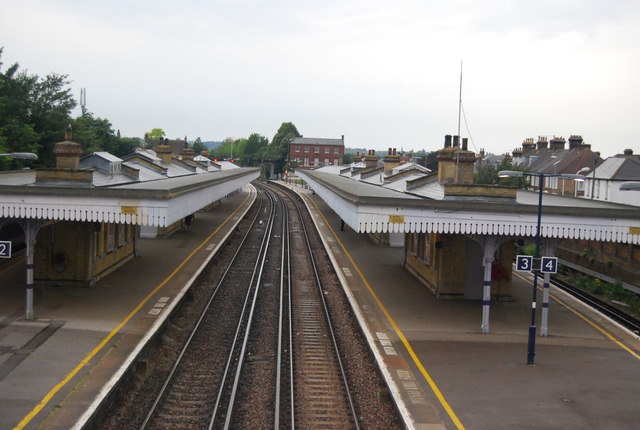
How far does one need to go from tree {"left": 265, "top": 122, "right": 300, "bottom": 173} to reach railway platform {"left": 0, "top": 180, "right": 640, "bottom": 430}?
117 meters

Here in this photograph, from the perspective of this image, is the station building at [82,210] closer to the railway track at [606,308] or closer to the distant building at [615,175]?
the railway track at [606,308]

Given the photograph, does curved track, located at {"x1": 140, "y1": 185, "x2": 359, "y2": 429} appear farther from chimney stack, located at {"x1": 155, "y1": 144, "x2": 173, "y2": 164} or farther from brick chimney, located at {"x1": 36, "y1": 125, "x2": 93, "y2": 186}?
chimney stack, located at {"x1": 155, "y1": 144, "x2": 173, "y2": 164}

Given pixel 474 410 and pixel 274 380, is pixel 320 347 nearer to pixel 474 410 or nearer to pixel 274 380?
pixel 274 380

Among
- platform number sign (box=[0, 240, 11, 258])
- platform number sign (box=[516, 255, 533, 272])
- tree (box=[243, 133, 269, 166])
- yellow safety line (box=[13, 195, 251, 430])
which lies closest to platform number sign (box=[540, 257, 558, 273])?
platform number sign (box=[516, 255, 533, 272])

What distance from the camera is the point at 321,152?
140 meters

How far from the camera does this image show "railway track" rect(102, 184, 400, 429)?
1138 cm

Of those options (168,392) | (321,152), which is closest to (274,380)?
(168,392)

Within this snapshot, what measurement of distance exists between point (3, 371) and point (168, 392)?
339 centimetres

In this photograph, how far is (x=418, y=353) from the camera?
1481 centimetres

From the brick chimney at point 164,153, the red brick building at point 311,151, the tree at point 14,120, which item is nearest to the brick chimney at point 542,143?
the brick chimney at point 164,153

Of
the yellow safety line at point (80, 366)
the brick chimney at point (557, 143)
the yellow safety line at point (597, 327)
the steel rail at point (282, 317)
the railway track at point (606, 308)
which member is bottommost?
the railway track at point (606, 308)

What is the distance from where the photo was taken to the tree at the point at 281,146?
14062 centimetres

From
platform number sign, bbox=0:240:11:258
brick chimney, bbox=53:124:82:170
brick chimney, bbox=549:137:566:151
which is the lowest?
platform number sign, bbox=0:240:11:258

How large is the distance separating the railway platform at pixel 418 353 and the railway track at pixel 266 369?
0.76 m
